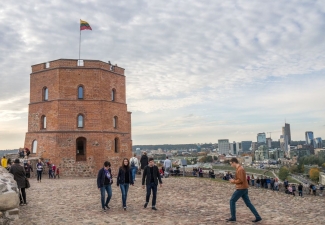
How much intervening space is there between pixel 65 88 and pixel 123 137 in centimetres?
694

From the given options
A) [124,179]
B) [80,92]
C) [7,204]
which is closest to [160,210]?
[124,179]

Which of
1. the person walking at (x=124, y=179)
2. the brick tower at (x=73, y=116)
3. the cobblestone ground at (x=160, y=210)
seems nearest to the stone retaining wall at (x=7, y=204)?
the cobblestone ground at (x=160, y=210)

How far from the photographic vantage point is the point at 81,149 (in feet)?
Result: 89.6

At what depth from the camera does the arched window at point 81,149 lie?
2667cm

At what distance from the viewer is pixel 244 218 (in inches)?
341

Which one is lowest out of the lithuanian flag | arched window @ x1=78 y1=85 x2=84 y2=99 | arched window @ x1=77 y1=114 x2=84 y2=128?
arched window @ x1=77 y1=114 x2=84 y2=128

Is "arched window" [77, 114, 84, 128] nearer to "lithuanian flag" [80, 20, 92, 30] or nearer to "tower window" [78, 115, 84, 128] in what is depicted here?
"tower window" [78, 115, 84, 128]

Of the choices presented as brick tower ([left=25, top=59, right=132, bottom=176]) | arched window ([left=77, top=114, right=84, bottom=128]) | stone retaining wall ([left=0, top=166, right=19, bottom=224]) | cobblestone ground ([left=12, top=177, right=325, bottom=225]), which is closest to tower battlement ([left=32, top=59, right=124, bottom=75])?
brick tower ([left=25, top=59, right=132, bottom=176])

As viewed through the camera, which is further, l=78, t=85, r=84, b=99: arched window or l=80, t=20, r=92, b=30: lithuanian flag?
l=78, t=85, r=84, b=99: arched window

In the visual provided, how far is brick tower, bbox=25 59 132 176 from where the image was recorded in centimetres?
2588

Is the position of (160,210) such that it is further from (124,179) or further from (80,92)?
(80,92)

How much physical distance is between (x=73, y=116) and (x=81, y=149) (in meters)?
3.14

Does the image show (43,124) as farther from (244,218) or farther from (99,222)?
(244,218)

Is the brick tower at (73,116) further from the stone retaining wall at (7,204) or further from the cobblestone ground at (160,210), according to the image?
the stone retaining wall at (7,204)
